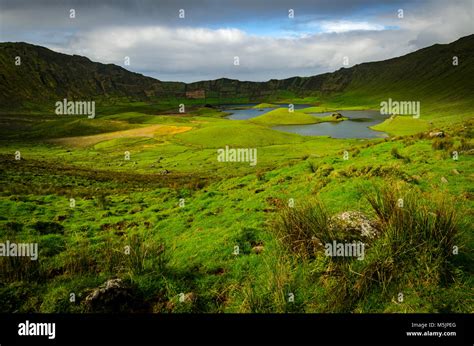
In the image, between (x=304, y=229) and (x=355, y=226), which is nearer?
(x=355, y=226)

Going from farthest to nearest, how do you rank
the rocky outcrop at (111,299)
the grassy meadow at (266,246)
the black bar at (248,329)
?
the rocky outcrop at (111,299), the grassy meadow at (266,246), the black bar at (248,329)

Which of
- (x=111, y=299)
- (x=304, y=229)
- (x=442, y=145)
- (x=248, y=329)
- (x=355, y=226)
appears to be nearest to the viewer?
(x=248, y=329)

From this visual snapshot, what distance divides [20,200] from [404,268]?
79.3 feet

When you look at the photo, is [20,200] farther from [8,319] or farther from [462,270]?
[462,270]

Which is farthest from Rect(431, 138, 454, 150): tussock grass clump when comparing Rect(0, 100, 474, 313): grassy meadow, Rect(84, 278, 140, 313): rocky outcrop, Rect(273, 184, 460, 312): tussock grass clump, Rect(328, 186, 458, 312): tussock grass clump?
Rect(84, 278, 140, 313): rocky outcrop

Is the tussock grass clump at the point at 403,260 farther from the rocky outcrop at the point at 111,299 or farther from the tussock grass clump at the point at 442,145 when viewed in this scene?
the tussock grass clump at the point at 442,145

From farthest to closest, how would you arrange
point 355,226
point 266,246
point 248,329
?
point 266,246
point 355,226
point 248,329

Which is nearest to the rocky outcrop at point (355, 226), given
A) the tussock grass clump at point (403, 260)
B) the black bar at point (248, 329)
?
the tussock grass clump at point (403, 260)

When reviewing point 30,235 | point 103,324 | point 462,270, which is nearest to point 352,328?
point 462,270

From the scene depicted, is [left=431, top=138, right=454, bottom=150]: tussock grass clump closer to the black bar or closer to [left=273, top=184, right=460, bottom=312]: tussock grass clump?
[left=273, top=184, right=460, bottom=312]: tussock grass clump

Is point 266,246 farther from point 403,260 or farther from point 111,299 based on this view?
point 111,299

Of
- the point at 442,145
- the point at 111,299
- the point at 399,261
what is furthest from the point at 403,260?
the point at 442,145

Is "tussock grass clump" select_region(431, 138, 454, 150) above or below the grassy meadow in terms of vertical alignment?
above

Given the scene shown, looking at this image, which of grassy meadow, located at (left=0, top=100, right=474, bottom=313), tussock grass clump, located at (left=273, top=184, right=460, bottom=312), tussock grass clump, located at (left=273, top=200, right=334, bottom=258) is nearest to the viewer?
tussock grass clump, located at (left=273, top=184, right=460, bottom=312)
